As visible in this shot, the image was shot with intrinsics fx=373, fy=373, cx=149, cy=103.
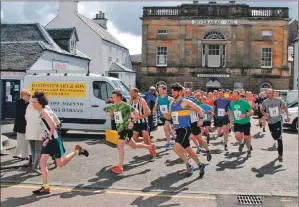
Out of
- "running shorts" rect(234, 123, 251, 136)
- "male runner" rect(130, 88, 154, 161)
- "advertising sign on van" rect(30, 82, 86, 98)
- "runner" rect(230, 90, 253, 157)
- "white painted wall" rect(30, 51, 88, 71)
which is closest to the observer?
"male runner" rect(130, 88, 154, 161)

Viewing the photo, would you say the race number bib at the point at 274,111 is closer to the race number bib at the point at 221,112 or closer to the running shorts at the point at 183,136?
the race number bib at the point at 221,112

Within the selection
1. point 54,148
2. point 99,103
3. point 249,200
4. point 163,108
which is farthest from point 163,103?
point 249,200

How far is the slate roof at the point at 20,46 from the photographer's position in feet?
17.3

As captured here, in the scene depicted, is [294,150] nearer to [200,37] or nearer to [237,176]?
[237,176]

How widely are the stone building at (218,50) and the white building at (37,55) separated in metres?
4.92

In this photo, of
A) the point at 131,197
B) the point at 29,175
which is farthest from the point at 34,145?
the point at 131,197

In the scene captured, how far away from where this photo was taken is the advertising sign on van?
11992mm

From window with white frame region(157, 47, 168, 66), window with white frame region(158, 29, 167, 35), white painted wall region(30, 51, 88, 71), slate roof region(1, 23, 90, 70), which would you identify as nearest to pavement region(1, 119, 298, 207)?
slate roof region(1, 23, 90, 70)

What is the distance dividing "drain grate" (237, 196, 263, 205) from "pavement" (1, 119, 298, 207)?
0.35 ft

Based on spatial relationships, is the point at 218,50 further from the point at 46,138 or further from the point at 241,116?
the point at 46,138

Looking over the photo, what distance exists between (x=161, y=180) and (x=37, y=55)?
7439mm

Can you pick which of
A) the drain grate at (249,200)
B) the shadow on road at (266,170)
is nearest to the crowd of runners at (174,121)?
the shadow on road at (266,170)

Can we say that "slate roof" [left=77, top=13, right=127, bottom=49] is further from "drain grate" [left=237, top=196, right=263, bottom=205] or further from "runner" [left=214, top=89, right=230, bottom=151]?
"runner" [left=214, top=89, right=230, bottom=151]

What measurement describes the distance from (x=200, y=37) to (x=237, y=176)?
2718 centimetres
